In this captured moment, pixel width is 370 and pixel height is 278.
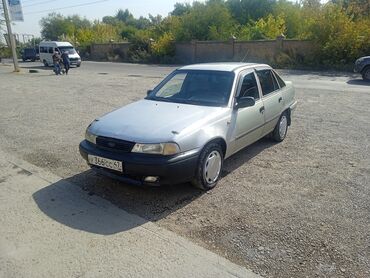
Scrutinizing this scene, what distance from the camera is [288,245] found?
3.11m

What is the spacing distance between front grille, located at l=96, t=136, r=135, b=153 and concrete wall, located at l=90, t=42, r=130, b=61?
130ft

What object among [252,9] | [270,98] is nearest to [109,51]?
[252,9]

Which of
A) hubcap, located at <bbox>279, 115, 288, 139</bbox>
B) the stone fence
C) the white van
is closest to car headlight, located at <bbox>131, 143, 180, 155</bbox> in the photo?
hubcap, located at <bbox>279, 115, 288, 139</bbox>

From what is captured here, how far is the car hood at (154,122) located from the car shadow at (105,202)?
2.63ft

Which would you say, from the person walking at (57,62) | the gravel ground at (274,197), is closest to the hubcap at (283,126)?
the gravel ground at (274,197)

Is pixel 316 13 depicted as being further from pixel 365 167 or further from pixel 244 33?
pixel 365 167

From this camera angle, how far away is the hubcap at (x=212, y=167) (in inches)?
161

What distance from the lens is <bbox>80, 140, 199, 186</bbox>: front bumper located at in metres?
3.60

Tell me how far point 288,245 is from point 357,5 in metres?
26.5

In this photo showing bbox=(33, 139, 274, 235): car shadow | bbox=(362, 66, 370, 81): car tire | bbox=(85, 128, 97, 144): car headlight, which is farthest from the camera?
bbox=(362, 66, 370, 81): car tire

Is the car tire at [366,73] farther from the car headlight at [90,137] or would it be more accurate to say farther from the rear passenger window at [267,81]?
the car headlight at [90,137]

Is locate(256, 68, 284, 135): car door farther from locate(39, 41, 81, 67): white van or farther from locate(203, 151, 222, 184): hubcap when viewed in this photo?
locate(39, 41, 81, 67): white van

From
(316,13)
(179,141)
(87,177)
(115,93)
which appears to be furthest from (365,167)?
(316,13)

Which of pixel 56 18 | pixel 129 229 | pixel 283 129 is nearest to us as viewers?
pixel 129 229
